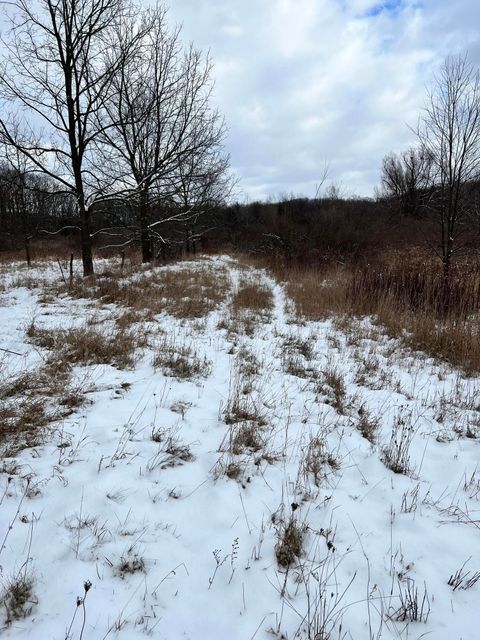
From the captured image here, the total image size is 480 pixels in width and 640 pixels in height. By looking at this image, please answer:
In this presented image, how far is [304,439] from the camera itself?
3031 millimetres

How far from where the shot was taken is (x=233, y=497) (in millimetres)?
2342

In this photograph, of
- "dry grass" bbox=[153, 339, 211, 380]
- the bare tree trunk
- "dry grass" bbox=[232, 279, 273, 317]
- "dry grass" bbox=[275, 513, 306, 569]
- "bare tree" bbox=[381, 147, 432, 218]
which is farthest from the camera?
"bare tree" bbox=[381, 147, 432, 218]

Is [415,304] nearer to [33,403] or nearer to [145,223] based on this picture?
[33,403]

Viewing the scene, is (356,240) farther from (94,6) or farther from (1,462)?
(1,462)

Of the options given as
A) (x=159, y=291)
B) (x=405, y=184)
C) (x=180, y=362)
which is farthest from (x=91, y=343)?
(x=405, y=184)

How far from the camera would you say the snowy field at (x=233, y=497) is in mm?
1608

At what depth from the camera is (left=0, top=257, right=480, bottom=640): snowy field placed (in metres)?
1.61

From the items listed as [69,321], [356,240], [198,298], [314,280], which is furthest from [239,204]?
[69,321]

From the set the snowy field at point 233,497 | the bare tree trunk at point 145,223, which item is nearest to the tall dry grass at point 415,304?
the snowy field at point 233,497

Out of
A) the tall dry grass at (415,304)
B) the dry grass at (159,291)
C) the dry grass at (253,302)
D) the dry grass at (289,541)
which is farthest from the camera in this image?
the dry grass at (253,302)

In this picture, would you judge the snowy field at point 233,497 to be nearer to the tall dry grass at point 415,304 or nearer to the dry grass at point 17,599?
the dry grass at point 17,599

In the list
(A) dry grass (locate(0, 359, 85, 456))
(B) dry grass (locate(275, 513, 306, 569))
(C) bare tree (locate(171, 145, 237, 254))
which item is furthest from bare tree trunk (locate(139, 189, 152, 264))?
(B) dry grass (locate(275, 513, 306, 569))

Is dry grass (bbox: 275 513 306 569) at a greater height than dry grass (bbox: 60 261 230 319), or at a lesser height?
lesser

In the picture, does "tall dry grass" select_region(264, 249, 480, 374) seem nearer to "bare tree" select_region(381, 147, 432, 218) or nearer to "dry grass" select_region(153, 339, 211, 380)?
"dry grass" select_region(153, 339, 211, 380)
